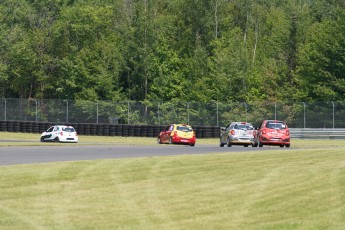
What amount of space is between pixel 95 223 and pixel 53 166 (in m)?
11.4

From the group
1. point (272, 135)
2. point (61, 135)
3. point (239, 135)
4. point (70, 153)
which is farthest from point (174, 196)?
point (61, 135)

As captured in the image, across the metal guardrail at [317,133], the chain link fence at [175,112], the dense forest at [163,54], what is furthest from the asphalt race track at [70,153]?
the dense forest at [163,54]

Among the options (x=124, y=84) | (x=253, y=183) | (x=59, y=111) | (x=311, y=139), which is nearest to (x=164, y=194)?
(x=253, y=183)

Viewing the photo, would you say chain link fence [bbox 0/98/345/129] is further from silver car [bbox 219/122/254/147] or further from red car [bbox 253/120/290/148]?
A: red car [bbox 253/120/290/148]

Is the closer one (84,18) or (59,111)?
(59,111)

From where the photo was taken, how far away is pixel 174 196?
53.5 feet

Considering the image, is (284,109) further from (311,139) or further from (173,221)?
(173,221)

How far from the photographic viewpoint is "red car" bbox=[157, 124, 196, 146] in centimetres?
5138

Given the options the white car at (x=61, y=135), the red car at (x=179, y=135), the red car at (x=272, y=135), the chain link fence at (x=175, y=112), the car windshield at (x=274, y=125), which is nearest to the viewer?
the red car at (x=272, y=135)

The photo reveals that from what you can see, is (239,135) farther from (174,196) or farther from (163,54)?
(163,54)

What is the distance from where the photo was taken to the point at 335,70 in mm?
78062

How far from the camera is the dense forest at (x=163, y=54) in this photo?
8588cm

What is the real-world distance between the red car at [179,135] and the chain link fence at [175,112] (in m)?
12.3

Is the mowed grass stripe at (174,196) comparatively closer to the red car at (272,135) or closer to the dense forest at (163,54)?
the red car at (272,135)
